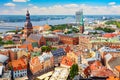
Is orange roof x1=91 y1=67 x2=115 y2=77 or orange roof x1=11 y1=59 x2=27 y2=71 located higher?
orange roof x1=91 y1=67 x2=115 y2=77

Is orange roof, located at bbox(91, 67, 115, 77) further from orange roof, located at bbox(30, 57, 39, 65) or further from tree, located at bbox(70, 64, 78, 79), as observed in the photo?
orange roof, located at bbox(30, 57, 39, 65)

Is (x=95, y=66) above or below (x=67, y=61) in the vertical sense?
above

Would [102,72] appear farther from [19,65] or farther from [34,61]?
[19,65]

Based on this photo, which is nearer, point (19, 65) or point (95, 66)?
point (95, 66)

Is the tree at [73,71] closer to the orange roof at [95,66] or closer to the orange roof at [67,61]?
the orange roof at [95,66]

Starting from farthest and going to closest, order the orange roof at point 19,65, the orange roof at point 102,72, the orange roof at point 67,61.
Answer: the orange roof at point 67,61
the orange roof at point 19,65
the orange roof at point 102,72

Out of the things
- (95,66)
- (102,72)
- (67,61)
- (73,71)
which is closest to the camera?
(102,72)

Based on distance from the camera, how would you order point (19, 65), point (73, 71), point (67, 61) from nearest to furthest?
point (73, 71), point (19, 65), point (67, 61)

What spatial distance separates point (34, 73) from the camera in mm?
Result: 34656

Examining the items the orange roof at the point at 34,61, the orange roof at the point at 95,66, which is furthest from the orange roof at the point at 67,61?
the orange roof at the point at 95,66

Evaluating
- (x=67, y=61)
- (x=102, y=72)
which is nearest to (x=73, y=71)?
(x=102, y=72)

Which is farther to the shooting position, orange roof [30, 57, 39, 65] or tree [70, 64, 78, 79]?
orange roof [30, 57, 39, 65]

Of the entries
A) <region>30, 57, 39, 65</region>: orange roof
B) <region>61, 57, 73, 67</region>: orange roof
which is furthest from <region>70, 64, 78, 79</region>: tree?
<region>30, 57, 39, 65</region>: orange roof

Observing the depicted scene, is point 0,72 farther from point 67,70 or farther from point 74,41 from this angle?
point 74,41
